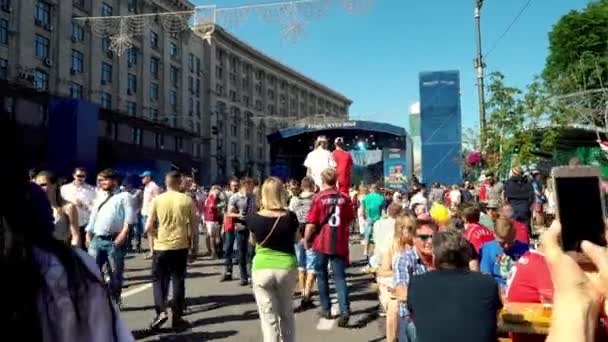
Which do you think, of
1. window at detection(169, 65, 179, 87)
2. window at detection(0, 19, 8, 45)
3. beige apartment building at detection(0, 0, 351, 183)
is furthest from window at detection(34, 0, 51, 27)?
window at detection(169, 65, 179, 87)

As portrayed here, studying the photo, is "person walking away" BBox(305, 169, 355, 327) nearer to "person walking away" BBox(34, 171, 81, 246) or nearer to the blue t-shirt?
the blue t-shirt

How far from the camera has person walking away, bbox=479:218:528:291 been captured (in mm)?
5457

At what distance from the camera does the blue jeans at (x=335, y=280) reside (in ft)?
22.5

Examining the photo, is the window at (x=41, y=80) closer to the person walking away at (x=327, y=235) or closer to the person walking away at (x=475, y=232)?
the person walking away at (x=327, y=235)

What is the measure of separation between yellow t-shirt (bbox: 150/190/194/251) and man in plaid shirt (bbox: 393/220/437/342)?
3.12 m

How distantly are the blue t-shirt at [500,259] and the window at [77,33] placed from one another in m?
42.8

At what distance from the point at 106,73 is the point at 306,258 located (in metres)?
42.7

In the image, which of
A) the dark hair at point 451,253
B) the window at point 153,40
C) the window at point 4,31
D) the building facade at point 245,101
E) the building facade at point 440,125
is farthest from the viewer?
the building facade at point 245,101

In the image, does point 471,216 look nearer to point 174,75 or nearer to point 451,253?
point 451,253

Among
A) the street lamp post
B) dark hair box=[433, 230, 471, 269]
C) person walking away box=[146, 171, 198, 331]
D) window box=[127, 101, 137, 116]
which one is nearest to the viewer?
dark hair box=[433, 230, 471, 269]

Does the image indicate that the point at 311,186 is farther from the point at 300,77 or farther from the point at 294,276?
the point at 300,77

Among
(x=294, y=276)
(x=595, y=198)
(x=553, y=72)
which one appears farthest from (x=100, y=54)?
(x=595, y=198)

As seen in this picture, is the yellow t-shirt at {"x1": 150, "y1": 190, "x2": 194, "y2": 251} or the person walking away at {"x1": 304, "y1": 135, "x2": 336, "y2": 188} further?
the person walking away at {"x1": 304, "y1": 135, "x2": 336, "y2": 188}

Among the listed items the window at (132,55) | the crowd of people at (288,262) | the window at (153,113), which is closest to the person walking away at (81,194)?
the crowd of people at (288,262)
